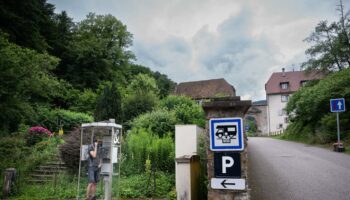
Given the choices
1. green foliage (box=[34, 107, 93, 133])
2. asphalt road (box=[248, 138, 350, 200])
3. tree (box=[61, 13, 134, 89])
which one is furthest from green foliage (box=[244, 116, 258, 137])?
asphalt road (box=[248, 138, 350, 200])

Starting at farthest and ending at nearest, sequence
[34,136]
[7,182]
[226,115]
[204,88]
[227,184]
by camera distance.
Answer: [204,88], [34,136], [7,182], [226,115], [227,184]

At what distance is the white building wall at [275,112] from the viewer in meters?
47.5

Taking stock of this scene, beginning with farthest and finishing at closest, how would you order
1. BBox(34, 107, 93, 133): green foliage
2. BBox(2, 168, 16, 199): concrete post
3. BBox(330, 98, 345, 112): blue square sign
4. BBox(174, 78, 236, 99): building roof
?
BBox(174, 78, 236, 99): building roof → BBox(34, 107, 93, 133): green foliage → BBox(330, 98, 345, 112): blue square sign → BBox(2, 168, 16, 199): concrete post

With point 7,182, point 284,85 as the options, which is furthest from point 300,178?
point 284,85

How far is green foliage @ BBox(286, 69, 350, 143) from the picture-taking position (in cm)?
1728

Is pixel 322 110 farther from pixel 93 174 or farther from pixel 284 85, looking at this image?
pixel 284 85

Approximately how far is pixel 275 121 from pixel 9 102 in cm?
4375

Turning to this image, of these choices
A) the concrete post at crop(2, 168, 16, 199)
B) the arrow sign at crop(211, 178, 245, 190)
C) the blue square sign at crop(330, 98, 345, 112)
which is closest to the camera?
the arrow sign at crop(211, 178, 245, 190)

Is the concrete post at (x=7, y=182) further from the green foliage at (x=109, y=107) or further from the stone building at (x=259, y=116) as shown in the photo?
the stone building at (x=259, y=116)

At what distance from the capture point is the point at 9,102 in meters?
13.0

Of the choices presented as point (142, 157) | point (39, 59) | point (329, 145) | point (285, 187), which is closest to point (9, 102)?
point (39, 59)

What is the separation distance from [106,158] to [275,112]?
44.7m

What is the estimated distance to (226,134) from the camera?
4180 mm

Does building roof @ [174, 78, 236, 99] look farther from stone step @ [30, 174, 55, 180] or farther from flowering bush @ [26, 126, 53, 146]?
stone step @ [30, 174, 55, 180]
